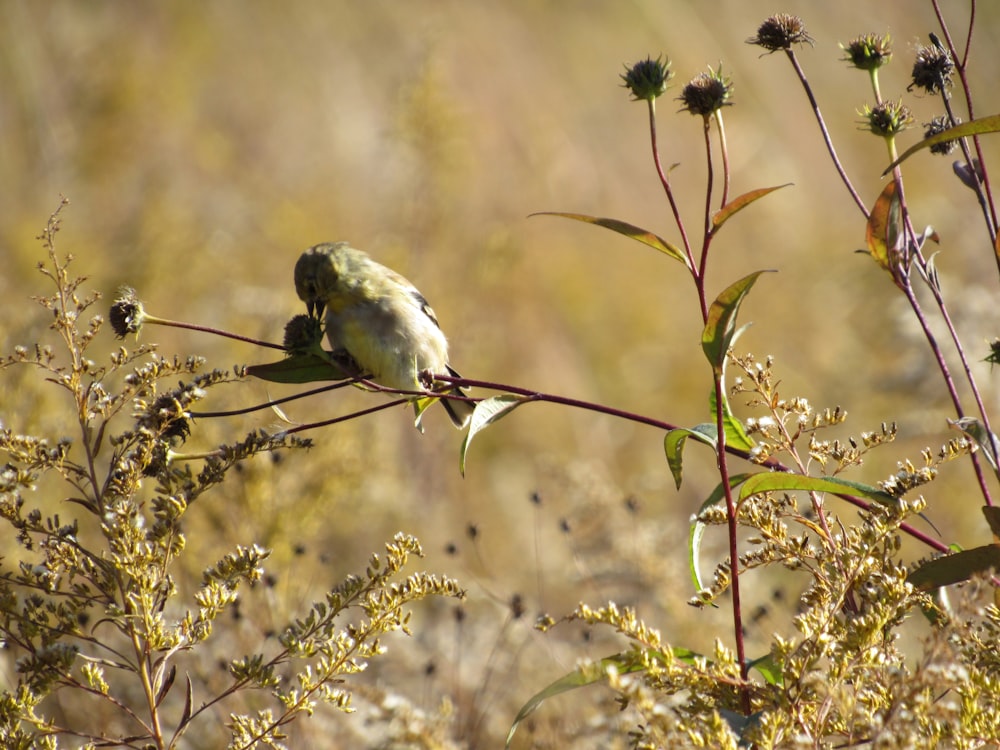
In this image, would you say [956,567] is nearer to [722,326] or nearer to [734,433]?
[734,433]

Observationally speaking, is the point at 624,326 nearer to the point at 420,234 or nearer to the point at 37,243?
the point at 420,234

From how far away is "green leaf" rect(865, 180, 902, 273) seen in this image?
1.82 meters

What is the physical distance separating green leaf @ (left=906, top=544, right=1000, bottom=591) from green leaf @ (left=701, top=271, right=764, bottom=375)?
530 mm

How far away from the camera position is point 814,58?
13.0 metres

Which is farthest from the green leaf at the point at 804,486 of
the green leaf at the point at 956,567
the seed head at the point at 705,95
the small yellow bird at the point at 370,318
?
the small yellow bird at the point at 370,318

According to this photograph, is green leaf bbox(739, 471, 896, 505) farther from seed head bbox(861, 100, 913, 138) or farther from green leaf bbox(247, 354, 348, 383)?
green leaf bbox(247, 354, 348, 383)

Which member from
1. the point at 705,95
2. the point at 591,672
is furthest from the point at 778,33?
the point at 591,672

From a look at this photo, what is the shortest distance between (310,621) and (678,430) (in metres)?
0.75

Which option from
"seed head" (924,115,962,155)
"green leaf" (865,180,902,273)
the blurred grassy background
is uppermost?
the blurred grassy background

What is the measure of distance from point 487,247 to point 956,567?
18.7ft

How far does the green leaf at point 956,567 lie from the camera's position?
1612mm

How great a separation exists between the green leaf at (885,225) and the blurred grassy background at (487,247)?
0.37m

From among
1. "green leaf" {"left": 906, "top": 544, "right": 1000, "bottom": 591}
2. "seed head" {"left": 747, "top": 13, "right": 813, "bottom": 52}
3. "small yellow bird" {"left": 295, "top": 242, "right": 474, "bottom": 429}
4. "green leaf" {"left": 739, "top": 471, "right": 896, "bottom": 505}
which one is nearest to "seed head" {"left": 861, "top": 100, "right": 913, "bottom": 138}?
"seed head" {"left": 747, "top": 13, "right": 813, "bottom": 52}

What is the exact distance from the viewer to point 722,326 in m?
1.55
